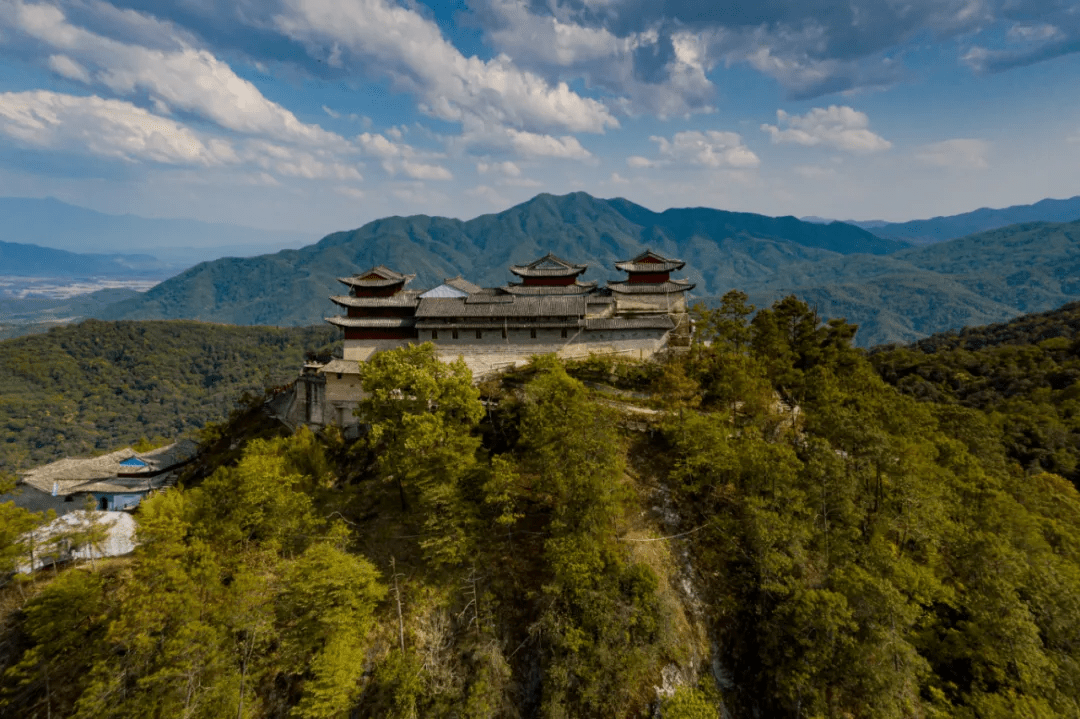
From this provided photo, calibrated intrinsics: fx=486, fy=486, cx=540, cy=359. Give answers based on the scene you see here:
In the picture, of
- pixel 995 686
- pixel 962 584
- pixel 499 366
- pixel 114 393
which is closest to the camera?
pixel 995 686

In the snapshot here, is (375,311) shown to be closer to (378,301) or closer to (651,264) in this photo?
(378,301)

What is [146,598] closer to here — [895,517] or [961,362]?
[895,517]

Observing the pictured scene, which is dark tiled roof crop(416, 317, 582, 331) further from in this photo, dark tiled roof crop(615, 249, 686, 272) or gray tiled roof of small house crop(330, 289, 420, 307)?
dark tiled roof crop(615, 249, 686, 272)

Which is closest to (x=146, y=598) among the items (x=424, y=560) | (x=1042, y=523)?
(x=424, y=560)

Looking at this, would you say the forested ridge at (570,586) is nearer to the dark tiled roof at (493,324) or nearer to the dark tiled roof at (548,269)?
the dark tiled roof at (493,324)

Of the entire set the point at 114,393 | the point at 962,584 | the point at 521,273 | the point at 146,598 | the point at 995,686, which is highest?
the point at 521,273

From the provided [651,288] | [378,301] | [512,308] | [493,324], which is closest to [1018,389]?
[651,288]

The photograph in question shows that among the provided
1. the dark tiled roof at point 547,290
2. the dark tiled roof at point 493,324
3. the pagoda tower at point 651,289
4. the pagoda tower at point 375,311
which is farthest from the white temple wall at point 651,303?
the pagoda tower at point 375,311

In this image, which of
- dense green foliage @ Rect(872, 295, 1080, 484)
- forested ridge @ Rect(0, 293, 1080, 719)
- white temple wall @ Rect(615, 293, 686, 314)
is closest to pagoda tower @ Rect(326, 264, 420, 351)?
forested ridge @ Rect(0, 293, 1080, 719)
